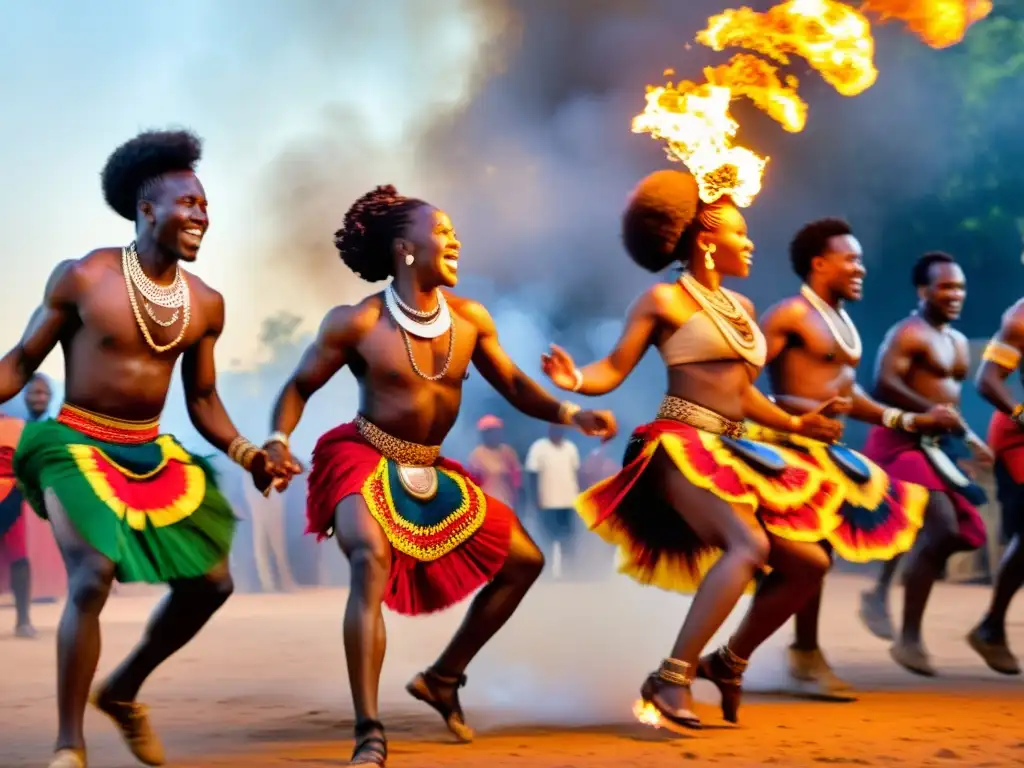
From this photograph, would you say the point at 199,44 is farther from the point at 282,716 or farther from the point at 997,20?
the point at 282,716

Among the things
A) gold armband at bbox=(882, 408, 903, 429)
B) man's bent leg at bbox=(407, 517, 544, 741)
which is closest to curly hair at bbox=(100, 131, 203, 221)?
man's bent leg at bbox=(407, 517, 544, 741)

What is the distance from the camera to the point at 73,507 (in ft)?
15.2

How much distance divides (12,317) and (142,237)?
860 cm

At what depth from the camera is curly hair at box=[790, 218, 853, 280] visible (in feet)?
22.3

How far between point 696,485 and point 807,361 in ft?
4.00

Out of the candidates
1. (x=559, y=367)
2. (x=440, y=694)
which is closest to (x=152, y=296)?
(x=559, y=367)

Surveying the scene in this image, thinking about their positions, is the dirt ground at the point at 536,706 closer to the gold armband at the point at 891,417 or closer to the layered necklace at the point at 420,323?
the gold armband at the point at 891,417

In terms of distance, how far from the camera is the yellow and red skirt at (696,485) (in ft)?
18.2

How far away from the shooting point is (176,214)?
5008 millimetres

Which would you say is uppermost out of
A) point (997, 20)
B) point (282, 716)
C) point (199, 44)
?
point (997, 20)

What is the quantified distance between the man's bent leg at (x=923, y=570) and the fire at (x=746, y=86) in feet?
5.85

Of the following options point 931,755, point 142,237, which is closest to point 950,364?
point 931,755

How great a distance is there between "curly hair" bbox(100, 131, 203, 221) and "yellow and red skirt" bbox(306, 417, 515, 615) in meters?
1.02

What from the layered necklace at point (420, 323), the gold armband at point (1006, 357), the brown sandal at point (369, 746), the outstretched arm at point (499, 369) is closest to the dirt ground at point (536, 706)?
the brown sandal at point (369, 746)
